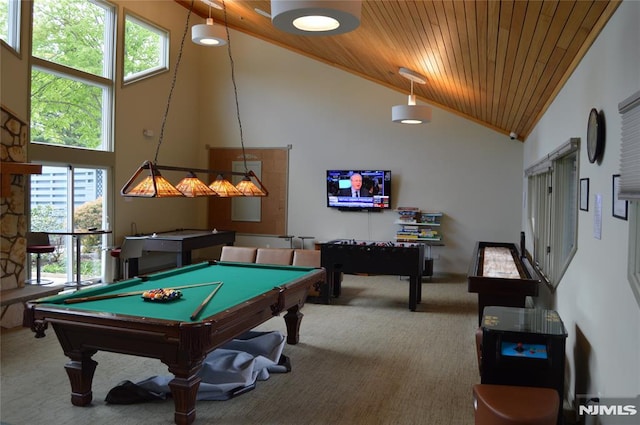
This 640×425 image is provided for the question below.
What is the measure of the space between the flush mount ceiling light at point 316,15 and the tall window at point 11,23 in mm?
5489

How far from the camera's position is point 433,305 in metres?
7.09

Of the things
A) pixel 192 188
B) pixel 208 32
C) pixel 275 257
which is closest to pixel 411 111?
pixel 275 257

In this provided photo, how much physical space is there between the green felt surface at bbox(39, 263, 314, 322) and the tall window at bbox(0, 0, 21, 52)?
13.4ft

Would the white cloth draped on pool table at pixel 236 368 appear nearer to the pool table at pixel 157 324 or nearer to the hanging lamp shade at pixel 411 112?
the pool table at pixel 157 324

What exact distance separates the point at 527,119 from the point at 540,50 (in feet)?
11.7

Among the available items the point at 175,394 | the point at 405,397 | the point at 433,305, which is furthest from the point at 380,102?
the point at 175,394

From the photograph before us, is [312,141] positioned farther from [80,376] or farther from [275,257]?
[80,376]

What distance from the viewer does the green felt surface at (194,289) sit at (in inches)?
133

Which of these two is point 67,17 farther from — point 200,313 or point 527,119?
point 527,119

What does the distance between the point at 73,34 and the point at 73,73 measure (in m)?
0.61

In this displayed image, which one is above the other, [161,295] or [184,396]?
[161,295]

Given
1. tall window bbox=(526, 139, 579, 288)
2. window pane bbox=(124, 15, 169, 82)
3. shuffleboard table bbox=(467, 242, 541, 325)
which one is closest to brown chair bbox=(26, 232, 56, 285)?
window pane bbox=(124, 15, 169, 82)

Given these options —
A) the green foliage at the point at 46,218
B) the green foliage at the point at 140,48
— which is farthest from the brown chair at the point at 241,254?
the green foliage at the point at 140,48

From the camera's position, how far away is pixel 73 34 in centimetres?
771
